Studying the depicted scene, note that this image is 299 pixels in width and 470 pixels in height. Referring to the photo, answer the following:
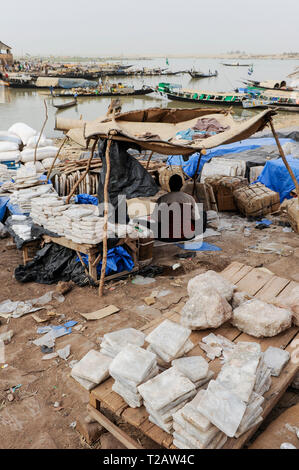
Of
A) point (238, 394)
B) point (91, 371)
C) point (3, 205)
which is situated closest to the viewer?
point (238, 394)

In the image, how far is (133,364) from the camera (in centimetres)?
244

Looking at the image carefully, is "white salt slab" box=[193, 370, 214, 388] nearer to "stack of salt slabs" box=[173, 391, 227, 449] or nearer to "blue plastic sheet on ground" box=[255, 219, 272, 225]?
"stack of salt slabs" box=[173, 391, 227, 449]

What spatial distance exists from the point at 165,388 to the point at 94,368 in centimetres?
65

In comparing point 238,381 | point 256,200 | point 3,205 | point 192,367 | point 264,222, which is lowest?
point 264,222

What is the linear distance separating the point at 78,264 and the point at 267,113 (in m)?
3.80

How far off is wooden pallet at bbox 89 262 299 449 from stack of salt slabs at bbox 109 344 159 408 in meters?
0.07

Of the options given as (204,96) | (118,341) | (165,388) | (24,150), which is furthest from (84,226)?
(204,96)

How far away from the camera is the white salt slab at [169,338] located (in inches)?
105

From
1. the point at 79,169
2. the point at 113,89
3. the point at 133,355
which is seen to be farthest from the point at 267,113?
the point at 113,89

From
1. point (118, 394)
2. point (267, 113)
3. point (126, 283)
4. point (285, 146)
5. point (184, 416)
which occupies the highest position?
point (267, 113)

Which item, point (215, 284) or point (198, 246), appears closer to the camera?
point (215, 284)

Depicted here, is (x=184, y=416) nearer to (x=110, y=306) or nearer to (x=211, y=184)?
(x=110, y=306)

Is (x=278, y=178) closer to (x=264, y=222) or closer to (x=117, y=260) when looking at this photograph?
(x=264, y=222)

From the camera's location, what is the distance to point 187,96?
3123 cm
